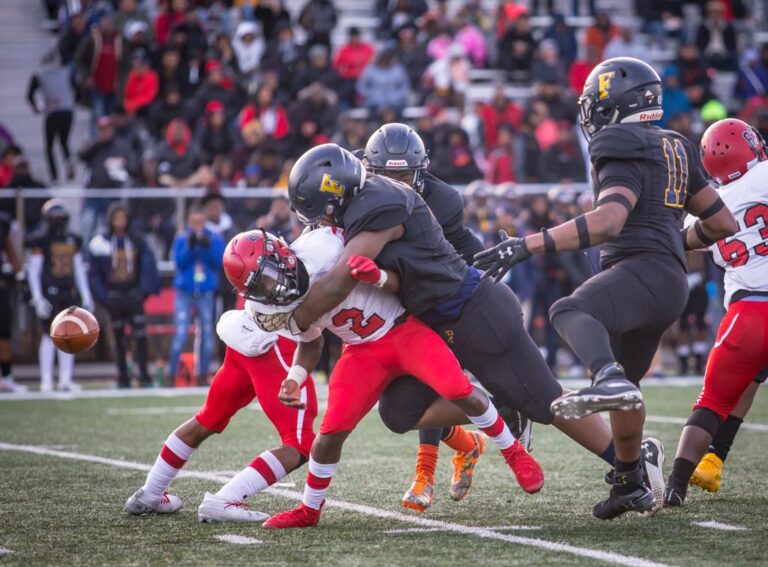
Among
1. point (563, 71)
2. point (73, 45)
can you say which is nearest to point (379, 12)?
point (563, 71)

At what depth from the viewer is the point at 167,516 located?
532 cm

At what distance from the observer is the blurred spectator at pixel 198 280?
12.4 metres

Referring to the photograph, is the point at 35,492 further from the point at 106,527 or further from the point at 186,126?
the point at 186,126

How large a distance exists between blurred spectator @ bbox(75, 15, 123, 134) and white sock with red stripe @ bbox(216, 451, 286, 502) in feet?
36.5

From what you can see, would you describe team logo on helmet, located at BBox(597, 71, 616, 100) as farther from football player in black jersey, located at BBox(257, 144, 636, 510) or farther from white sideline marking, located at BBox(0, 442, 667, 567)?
white sideline marking, located at BBox(0, 442, 667, 567)

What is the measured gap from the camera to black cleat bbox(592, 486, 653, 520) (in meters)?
4.98

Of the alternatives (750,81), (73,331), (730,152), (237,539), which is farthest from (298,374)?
(750,81)

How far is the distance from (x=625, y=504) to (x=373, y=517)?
1.06 metres

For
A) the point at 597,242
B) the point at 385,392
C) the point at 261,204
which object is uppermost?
the point at 597,242

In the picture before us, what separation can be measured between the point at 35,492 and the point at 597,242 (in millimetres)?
3011

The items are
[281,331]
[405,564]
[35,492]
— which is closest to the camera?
[405,564]

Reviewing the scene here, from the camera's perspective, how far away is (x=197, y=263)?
1246cm

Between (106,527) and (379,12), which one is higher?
(379,12)

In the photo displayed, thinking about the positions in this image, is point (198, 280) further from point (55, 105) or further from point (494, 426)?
point (494, 426)
